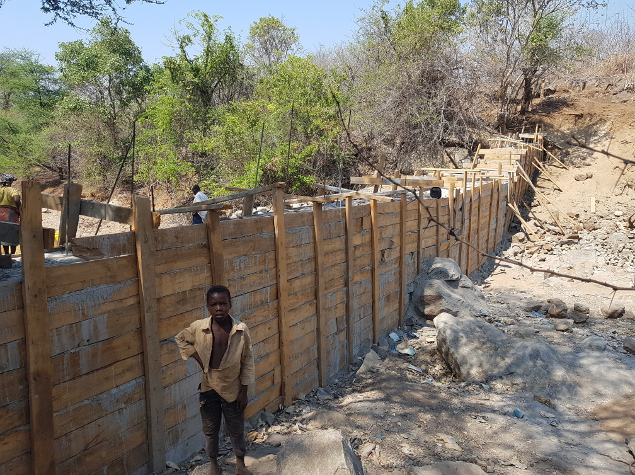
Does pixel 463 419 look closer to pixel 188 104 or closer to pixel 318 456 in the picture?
pixel 318 456

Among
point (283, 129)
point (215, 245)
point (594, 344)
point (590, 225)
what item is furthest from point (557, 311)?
point (283, 129)

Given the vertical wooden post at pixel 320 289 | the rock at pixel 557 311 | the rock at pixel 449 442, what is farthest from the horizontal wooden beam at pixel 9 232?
the rock at pixel 557 311

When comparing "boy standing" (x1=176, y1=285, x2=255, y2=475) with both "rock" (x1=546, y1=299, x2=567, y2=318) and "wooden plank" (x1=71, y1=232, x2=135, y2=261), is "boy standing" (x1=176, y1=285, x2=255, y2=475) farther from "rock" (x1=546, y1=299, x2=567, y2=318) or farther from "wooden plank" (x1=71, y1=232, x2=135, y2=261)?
"rock" (x1=546, y1=299, x2=567, y2=318)

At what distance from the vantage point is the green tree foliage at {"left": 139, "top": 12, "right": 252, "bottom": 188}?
19234mm

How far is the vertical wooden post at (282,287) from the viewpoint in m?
5.17

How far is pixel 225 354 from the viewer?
3.45m

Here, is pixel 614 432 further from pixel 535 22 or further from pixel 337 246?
pixel 535 22

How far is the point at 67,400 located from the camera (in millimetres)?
3115

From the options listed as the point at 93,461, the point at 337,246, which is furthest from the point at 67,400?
the point at 337,246

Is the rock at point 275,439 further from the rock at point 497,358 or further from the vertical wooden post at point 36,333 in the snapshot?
the rock at point 497,358

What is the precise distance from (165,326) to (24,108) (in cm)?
3031

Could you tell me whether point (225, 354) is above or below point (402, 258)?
above

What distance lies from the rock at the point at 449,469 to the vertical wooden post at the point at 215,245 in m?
2.35

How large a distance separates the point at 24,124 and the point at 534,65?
26899mm
